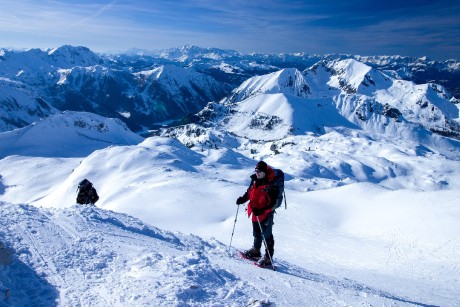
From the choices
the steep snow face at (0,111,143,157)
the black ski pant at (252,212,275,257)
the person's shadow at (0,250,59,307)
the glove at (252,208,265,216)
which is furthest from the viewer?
the steep snow face at (0,111,143,157)

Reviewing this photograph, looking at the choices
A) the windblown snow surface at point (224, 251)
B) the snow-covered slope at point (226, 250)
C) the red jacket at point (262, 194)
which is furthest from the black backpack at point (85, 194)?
the red jacket at point (262, 194)

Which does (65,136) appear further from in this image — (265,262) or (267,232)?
(265,262)

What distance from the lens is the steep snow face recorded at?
13525 cm

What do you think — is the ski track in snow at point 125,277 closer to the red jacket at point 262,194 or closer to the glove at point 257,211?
the glove at point 257,211

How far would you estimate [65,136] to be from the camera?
148 meters

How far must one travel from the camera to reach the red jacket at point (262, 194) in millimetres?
8953

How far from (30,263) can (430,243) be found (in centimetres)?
1696

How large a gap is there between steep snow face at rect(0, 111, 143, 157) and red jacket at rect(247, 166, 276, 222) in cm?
13691

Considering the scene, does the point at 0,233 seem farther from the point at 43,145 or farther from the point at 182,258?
the point at 43,145

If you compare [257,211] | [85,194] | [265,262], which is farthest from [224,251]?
[85,194]

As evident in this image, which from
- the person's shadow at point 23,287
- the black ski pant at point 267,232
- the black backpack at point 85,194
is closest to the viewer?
the person's shadow at point 23,287

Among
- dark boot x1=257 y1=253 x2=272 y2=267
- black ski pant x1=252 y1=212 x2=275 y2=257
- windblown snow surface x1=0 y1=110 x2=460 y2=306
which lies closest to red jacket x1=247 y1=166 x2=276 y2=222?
black ski pant x1=252 y1=212 x2=275 y2=257

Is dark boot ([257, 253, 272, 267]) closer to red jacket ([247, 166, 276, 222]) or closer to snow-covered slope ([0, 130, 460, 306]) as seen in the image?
snow-covered slope ([0, 130, 460, 306])

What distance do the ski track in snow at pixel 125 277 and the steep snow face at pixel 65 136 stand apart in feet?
444
